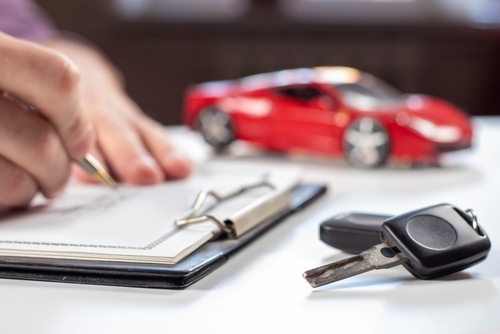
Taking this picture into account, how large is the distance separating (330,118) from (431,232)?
526 millimetres

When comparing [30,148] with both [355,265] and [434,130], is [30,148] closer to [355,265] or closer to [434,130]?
[355,265]

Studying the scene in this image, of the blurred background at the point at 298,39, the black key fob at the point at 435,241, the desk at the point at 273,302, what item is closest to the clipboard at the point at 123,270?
the desk at the point at 273,302

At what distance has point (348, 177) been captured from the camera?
0.86 m

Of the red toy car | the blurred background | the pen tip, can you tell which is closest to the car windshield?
the red toy car

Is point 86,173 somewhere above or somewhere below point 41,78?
below

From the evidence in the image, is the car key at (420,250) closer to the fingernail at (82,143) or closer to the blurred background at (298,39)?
the fingernail at (82,143)

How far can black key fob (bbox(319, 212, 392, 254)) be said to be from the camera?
502 mm

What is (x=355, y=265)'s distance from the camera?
444 mm

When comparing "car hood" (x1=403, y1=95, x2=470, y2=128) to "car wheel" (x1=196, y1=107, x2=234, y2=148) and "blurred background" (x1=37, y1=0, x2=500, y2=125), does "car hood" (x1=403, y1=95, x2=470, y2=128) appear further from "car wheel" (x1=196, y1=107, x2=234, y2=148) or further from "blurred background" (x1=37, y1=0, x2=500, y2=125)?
"blurred background" (x1=37, y1=0, x2=500, y2=125)

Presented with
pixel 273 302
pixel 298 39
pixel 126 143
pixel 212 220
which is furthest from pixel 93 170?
pixel 298 39

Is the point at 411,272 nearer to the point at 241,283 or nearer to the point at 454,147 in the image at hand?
the point at 241,283

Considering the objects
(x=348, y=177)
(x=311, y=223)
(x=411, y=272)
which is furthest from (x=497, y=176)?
(x=411, y=272)

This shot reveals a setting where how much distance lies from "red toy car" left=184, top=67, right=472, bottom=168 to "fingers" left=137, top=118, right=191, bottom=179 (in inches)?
7.8

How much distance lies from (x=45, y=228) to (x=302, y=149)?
52 centimetres
